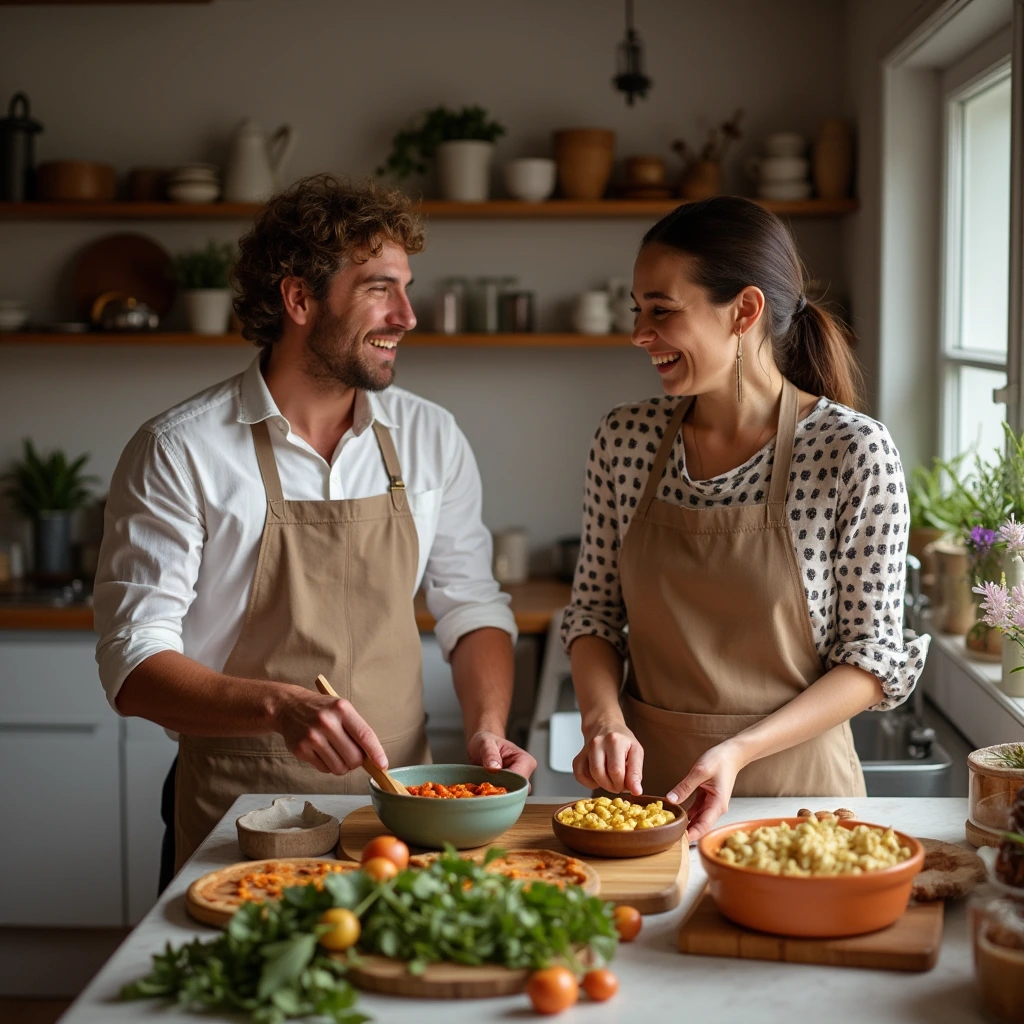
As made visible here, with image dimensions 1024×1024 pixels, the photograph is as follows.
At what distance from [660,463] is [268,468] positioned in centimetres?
61

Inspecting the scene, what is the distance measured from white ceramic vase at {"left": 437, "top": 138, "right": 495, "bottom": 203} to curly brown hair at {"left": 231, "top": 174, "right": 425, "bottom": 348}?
169 cm

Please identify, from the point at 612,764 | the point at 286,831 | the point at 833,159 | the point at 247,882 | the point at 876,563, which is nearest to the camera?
the point at 247,882

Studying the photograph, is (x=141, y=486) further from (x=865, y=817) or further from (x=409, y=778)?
(x=865, y=817)

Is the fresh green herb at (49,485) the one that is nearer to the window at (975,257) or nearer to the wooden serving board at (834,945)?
the window at (975,257)

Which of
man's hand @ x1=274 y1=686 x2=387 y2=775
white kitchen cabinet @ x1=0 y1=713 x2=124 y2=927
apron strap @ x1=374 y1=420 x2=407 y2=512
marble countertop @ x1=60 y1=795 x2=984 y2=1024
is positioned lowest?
white kitchen cabinet @ x1=0 y1=713 x2=124 y2=927

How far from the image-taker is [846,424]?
1.79 meters

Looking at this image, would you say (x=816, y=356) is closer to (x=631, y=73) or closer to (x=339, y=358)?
(x=339, y=358)

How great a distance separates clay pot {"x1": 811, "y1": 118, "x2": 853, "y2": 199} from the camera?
3.65m

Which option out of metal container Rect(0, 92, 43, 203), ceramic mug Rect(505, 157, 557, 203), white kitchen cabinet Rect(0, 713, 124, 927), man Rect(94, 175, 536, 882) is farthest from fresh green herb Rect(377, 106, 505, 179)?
white kitchen cabinet Rect(0, 713, 124, 927)

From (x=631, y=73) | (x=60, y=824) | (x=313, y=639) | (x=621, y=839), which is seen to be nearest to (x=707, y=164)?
(x=631, y=73)

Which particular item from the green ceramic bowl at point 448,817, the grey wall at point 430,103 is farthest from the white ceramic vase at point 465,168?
the green ceramic bowl at point 448,817

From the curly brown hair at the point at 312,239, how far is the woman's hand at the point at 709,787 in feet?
3.22

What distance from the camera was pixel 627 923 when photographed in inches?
50.4

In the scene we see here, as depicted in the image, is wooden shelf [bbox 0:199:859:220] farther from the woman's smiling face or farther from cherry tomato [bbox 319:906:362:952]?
cherry tomato [bbox 319:906:362:952]
